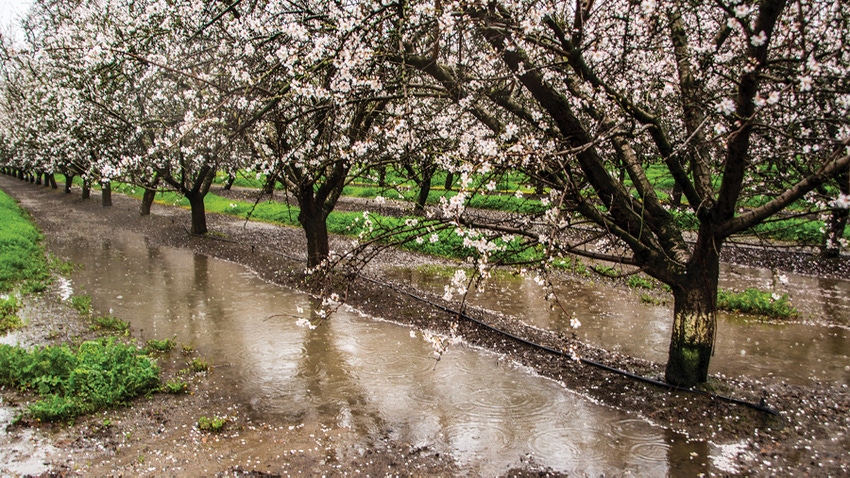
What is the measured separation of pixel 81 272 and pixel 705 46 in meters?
16.5

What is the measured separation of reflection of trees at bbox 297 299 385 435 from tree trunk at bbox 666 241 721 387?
4.05m

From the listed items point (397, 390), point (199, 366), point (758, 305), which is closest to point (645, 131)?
point (397, 390)

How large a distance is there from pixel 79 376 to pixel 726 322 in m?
11.8

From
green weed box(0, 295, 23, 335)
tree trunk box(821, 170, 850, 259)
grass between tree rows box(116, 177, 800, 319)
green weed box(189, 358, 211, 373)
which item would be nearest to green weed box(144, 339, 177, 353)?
green weed box(189, 358, 211, 373)

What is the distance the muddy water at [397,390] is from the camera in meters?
6.30

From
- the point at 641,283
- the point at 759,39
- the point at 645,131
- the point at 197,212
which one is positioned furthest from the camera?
the point at 197,212

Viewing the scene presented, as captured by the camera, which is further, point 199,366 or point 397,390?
point 199,366

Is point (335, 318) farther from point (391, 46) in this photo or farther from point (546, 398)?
point (391, 46)

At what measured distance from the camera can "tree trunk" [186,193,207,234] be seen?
2215 centimetres

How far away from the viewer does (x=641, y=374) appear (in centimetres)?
816

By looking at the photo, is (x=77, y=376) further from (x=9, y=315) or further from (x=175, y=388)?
(x=9, y=315)

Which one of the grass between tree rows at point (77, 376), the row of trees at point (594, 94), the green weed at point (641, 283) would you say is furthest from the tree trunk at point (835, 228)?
the grass between tree rows at point (77, 376)

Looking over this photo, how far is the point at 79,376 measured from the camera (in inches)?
284

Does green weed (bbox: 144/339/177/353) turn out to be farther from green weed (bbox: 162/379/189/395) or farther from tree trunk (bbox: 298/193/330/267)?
tree trunk (bbox: 298/193/330/267)
